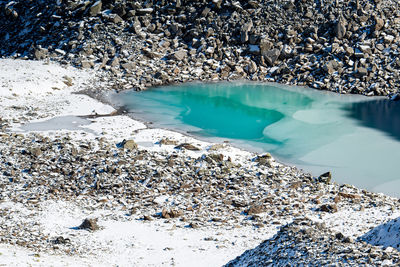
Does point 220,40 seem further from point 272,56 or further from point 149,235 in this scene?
point 149,235

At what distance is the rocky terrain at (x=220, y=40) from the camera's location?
3175cm

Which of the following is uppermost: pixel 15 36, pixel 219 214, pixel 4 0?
pixel 4 0

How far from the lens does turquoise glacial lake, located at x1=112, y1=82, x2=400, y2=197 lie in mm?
19766

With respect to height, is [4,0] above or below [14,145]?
above

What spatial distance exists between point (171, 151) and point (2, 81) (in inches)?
484

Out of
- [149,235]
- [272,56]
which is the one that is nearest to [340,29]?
[272,56]

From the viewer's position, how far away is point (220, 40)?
34.7 meters

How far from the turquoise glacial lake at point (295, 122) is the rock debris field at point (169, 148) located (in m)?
1.29

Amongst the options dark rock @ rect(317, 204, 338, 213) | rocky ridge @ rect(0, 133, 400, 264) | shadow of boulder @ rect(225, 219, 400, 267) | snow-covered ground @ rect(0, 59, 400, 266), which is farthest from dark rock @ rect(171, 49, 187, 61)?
shadow of boulder @ rect(225, 219, 400, 267)

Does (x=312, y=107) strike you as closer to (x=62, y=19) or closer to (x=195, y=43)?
(x=195, y=43)

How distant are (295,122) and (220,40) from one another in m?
11.7

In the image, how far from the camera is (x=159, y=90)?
29.7m

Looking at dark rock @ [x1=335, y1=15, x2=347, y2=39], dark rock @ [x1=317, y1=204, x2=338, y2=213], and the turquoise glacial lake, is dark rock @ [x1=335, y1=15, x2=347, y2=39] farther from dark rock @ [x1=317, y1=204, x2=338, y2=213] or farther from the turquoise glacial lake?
dark rock @ [x1=317, y1=204, x2=338, y2=213]

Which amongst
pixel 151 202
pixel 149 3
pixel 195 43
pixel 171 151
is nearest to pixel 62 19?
pixel 149 3
